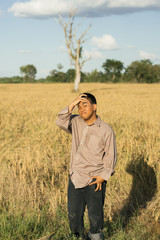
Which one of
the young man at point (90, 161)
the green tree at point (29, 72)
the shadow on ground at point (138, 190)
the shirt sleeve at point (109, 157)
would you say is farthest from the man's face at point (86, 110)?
the green tree at point (29, 72)

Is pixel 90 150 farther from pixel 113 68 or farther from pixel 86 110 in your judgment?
pixel 113 68

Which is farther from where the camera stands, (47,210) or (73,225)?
(47,210)

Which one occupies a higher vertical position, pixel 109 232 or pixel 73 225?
pixel 73 225

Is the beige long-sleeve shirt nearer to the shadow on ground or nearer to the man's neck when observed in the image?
the man's neck

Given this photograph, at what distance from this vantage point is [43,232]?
2680 mm

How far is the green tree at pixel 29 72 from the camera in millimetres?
98181

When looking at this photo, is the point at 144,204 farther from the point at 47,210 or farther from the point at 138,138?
the point at 138,138

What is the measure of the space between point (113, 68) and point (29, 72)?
136 ft

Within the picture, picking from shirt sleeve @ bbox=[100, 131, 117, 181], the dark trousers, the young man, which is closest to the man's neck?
the young man

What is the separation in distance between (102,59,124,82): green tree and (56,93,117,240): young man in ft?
217

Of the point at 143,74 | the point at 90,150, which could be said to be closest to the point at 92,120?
the point at 90,150

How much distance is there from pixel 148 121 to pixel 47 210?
192 inches

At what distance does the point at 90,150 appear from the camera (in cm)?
240

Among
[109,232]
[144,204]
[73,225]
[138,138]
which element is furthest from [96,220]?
[138,138]
